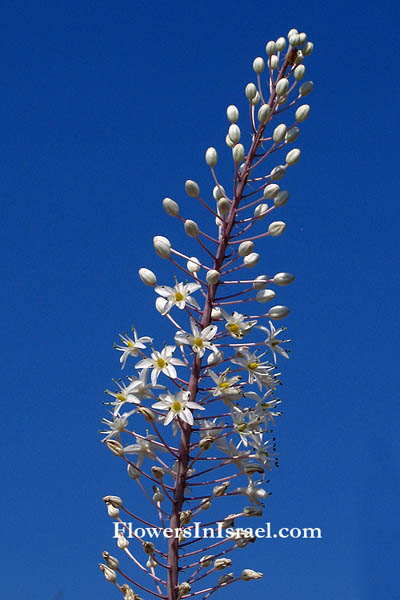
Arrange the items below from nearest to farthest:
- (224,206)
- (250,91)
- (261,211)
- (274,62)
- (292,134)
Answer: (224,206)
(261,211)
(292,134)
(250,91)
(274,62)

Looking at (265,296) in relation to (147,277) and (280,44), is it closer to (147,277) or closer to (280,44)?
(147,277)

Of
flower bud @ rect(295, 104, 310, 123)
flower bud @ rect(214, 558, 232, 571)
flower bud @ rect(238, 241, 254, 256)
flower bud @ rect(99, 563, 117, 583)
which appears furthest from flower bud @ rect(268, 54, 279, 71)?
flower bud @ rect(99, 563, 117, 583)

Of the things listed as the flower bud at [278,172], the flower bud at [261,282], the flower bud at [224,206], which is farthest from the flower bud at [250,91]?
the flower bud at [261,282]

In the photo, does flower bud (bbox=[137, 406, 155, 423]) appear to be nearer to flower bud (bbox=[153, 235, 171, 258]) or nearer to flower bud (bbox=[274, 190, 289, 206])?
flower bud (bbox=[153, 235, 171, 258])

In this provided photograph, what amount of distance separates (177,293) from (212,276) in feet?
1.17

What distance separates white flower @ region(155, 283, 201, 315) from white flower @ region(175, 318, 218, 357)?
0.82 feet

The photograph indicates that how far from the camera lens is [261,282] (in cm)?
603

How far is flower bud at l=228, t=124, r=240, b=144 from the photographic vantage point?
252 inches

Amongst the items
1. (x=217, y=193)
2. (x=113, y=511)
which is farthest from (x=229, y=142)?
(x=113, y=511)

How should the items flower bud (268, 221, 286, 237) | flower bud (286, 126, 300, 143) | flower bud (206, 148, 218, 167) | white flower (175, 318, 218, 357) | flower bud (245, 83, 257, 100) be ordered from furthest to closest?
flower bud (245, 83, 257, 100)
flower bud (286, 126, 300, 143)
flower bud (206, 148, 218, 167)
flower bud (268, 221, 286, 237)
white flower (175, 318, 218, 357)

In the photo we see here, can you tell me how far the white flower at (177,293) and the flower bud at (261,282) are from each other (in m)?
0.53

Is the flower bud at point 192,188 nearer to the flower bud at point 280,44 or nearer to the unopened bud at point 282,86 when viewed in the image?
the unopened bud at point 282,86

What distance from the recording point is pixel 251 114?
6.67m

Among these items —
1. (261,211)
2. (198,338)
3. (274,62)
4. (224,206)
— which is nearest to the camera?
(198,338)
